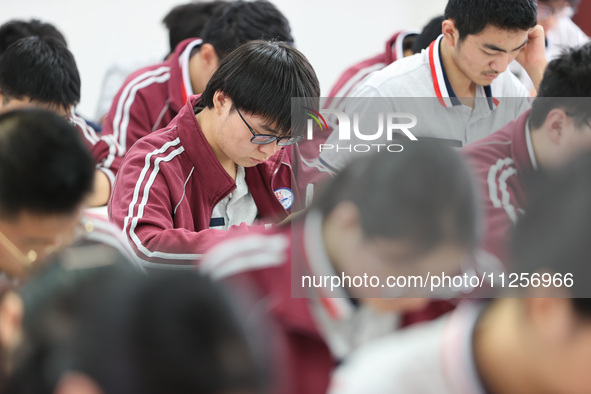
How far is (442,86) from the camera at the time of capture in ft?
6.19

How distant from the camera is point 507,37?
5.94 ft

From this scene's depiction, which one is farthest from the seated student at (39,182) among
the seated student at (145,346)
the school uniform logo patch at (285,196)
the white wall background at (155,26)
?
the white wall background at (155,26)

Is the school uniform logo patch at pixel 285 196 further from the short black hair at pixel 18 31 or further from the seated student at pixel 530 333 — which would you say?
the short black hair at pixel 18 31

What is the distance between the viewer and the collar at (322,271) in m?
0.95

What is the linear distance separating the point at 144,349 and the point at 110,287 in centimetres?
13

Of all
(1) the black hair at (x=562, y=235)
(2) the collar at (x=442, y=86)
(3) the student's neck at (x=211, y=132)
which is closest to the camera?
(1) the black hair at (x=562, y=235)

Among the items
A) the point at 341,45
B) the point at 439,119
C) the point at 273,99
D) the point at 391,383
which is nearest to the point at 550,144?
the point at 439,119

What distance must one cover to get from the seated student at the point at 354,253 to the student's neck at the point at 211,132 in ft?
1.86

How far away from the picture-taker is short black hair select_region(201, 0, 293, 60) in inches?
86.1

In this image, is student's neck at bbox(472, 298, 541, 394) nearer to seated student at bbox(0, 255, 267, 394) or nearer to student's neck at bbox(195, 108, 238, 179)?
seated student at bbox(0, 255, 267, 394)

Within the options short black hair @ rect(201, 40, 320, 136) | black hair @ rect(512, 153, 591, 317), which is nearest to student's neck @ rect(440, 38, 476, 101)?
short black hair @ rect(201, 40, 320, 136)

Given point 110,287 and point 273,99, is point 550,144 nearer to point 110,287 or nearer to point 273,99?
point 273,99

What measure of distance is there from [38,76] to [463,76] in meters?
1.15

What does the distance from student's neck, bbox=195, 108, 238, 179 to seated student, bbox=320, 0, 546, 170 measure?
1.06 feet
